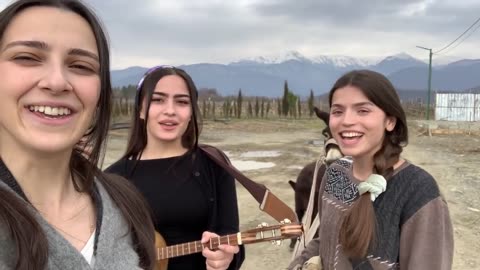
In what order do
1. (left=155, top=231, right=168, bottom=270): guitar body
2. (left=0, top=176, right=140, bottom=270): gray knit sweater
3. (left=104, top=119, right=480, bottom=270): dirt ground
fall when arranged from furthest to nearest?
(left=104, top=119, right=480, bottom=270): dirt ground
(left=155, top=231, right=168, bottom=270): guitar body
(left=0, top=176, right=140, bottom=270): gray knit sweater

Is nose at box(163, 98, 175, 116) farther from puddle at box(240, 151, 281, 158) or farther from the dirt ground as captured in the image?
puddle at box(240, 151, 281, 158)

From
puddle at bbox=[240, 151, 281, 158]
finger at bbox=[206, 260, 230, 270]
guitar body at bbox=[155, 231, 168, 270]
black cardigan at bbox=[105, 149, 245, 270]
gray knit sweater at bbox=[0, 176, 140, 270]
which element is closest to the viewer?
gray knit sweater at bbox=[0, 176, 140, 270]

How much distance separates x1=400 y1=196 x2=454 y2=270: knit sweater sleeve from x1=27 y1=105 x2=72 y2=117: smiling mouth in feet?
4.39

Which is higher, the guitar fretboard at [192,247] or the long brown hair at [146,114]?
the long brown hair at [146,114]

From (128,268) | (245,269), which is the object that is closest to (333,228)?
(128,268)

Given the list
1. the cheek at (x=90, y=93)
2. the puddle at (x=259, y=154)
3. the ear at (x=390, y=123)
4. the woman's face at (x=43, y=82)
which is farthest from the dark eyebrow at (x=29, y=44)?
the puddle at (x=259, y=154)

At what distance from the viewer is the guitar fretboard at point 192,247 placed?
1988 mm

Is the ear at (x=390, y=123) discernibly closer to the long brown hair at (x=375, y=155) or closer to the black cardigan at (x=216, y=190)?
the long brown hair at (x=375, y=155)

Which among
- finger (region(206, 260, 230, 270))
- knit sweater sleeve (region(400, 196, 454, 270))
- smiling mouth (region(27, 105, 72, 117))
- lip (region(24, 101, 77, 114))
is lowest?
finger (region(206, 260, 230, 270))

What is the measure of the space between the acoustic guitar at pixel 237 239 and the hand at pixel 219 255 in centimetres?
3

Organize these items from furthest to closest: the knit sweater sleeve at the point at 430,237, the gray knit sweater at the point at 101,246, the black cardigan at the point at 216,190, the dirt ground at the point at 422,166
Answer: the dirt ground at the point at 422,166 → the black cardigan at the point at 216,190 → the knit sweater sleeve at the point at 430,237 → the gray knit sweater at the point at 101,246

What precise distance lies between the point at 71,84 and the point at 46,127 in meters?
0.11

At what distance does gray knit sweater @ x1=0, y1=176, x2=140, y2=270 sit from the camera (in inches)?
34.8

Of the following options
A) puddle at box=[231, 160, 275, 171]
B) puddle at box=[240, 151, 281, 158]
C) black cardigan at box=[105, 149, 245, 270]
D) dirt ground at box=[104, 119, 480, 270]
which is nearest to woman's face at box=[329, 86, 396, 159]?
black cardigan at box=[105, 149, 245, 270]
